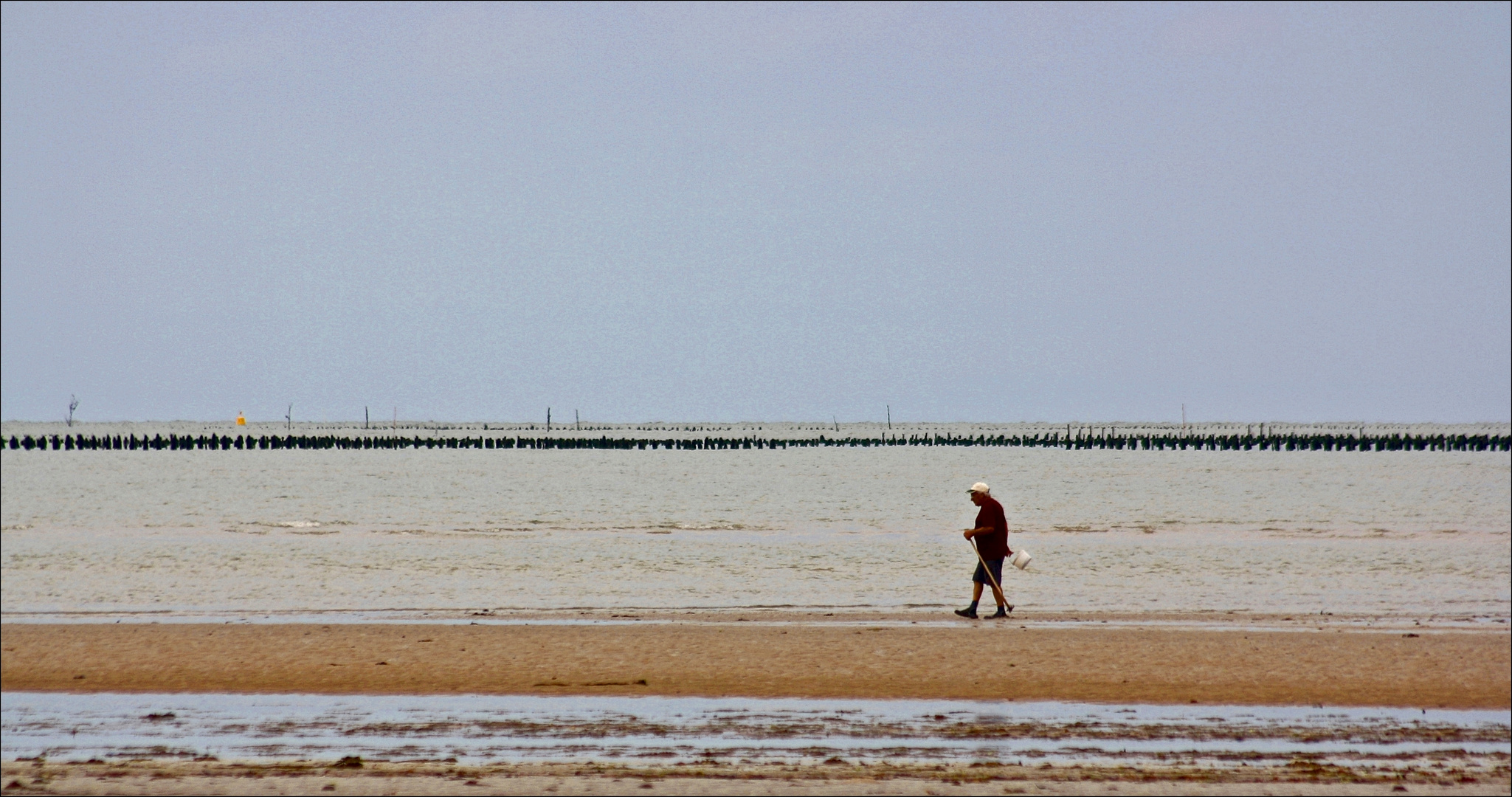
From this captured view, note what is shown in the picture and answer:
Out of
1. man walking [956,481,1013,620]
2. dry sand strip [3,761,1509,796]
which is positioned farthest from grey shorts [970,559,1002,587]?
dry sand strip [3,761,1509,796]

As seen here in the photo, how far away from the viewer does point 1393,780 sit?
7.86 m

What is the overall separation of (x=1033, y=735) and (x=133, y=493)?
31.8 meters

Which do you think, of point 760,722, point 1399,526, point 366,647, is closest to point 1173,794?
point 760,722

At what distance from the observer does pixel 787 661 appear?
40.6 ft

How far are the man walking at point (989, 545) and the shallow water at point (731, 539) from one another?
1471mm

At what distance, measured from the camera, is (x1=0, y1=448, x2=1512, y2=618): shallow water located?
17641mm

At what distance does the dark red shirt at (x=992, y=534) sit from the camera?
15.2 m

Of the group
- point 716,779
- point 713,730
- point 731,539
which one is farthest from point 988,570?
point 731,539

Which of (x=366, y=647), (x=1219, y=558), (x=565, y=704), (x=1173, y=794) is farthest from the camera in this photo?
(x=1219, y=558)

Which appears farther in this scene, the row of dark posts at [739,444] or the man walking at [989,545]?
the row of dark posts at [739,444]

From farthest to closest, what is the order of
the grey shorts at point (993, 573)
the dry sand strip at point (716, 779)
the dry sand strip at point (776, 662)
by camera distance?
the grey shorts at point (993, 573) → the dry sand strip at point (776, 662) → the dry sand strip at point (716, 779)

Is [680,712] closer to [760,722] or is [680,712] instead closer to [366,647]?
[760,722]

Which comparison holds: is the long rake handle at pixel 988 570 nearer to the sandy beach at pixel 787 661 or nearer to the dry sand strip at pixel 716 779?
the sandy beach at pixel 787 661

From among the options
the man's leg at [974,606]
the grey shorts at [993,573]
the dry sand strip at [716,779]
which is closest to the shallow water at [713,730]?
the dry sand strip at [716,779]
